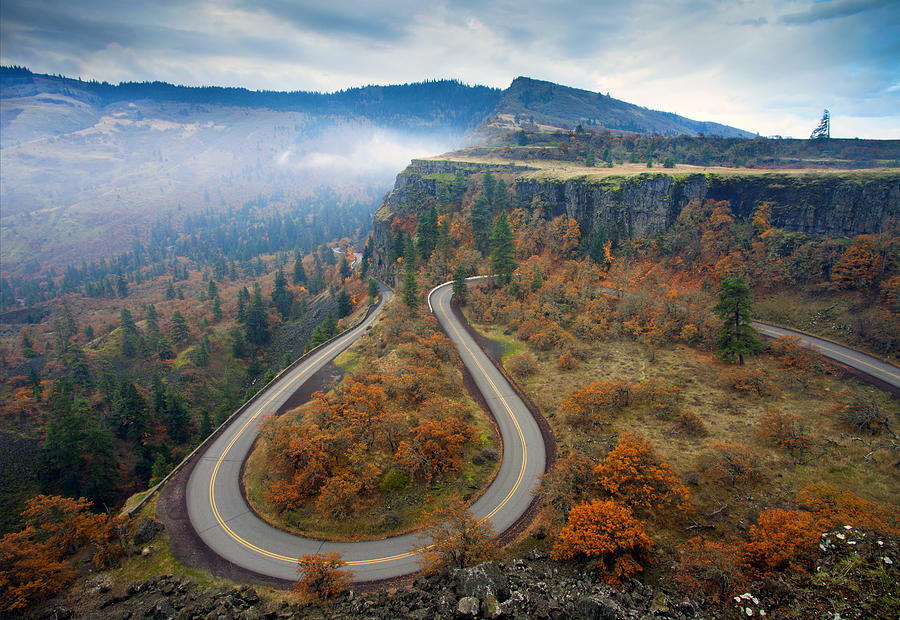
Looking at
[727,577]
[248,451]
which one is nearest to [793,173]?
[727,577]

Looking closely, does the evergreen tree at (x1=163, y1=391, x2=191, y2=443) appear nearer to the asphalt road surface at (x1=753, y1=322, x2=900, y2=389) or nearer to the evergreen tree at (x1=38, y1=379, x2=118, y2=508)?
the evergreen tree at (x1=38, y1=379, x2=118, y2=508)

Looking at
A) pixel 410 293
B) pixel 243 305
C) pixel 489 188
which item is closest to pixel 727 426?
pixel 410 293

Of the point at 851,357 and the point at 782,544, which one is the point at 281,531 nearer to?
the point at 782,544

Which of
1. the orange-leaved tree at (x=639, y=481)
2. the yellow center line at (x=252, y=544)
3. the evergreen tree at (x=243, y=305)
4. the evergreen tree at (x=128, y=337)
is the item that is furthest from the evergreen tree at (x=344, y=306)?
the orange-leaved tree at (x=639, y=481)

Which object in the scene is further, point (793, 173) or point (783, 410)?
point (793, 173)

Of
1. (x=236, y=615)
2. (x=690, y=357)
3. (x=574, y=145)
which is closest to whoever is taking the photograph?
(x=236, y=615)

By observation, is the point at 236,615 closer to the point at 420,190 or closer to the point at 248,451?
the point at 248,451
